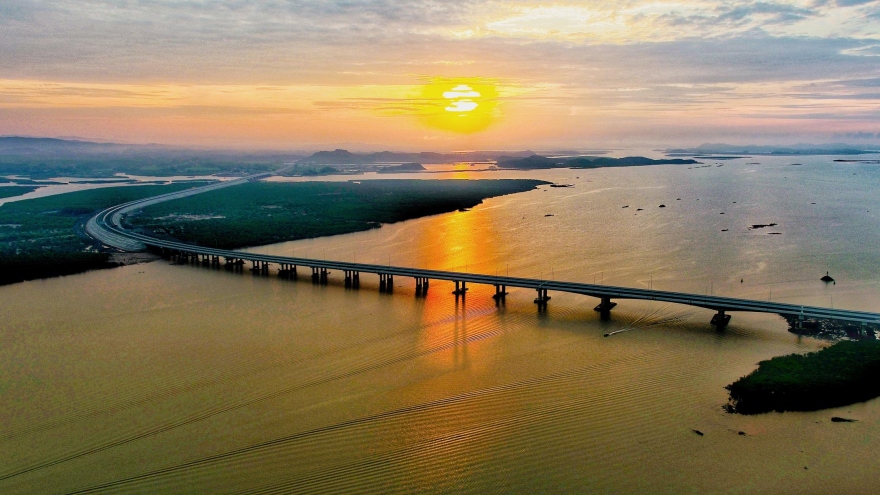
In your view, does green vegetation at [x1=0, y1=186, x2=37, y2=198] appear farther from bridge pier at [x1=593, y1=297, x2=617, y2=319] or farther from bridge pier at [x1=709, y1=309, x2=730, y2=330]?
bridge pier at [x1=709, y1=309, x2=730, y2=330]

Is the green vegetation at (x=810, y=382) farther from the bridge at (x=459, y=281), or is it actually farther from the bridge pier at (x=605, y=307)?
the bridge pier at (x=605, y=307)

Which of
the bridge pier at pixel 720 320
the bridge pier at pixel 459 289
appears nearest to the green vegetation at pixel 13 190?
the bridge pier at pixel 459 289

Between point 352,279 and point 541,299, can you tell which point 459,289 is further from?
point 352,279

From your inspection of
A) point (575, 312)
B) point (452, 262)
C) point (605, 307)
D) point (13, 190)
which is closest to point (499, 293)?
point (575, 312)

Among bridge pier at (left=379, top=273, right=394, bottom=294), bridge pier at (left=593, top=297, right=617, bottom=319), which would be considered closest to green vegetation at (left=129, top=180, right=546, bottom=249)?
bridge pier at (left=379, top=273, right=394, bottom=294)

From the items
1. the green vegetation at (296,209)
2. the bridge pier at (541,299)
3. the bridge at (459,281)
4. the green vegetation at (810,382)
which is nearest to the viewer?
the green vegetation at (810,382)

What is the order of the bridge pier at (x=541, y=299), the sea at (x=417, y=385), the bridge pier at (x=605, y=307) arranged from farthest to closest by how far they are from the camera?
the bridge pier at (x=541, y=299)
the bridge pier at (x=605, y=307)
the sea at (x=417, y=385)

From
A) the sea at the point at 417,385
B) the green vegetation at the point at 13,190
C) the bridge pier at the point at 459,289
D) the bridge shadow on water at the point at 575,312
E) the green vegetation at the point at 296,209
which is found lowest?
the sea at the point at 417,385

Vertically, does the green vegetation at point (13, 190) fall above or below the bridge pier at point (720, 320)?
above
